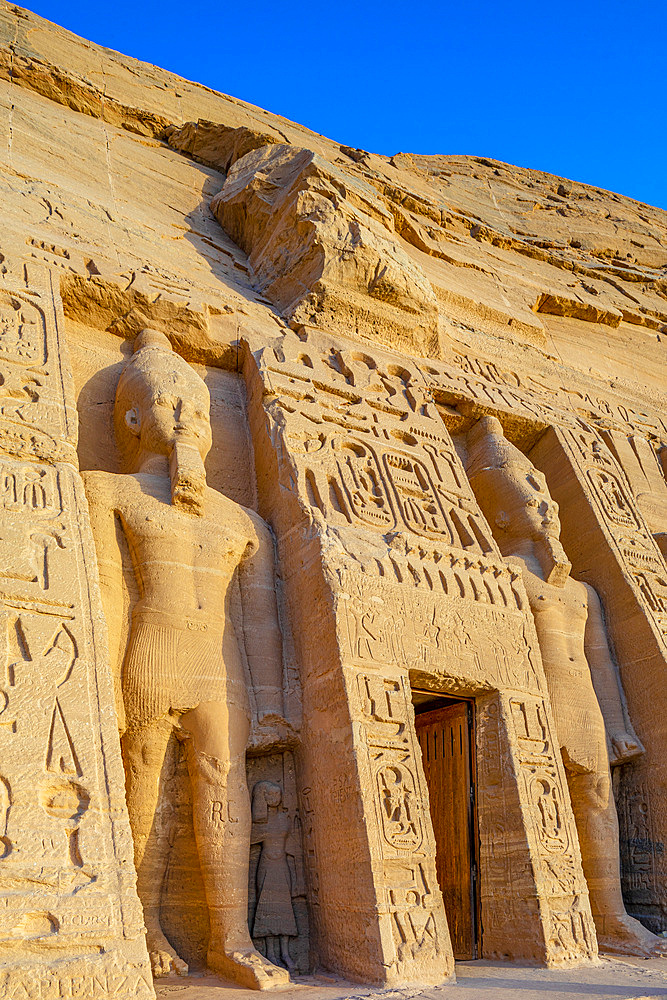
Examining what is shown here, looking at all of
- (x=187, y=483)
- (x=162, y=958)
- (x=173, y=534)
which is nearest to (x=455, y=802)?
(x=162, y=958)

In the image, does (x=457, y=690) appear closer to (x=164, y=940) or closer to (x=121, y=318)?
(x=164, y=940)

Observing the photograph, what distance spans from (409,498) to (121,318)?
7.64ft

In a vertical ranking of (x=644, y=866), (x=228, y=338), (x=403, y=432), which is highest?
(x=228, y=338)

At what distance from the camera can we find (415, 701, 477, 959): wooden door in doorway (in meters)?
4.94

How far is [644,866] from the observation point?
556cm

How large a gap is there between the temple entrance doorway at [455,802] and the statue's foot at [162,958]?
1.68 m

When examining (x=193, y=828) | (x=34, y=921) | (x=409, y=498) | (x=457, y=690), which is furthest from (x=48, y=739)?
(x=409, y=498)

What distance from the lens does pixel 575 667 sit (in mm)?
5707

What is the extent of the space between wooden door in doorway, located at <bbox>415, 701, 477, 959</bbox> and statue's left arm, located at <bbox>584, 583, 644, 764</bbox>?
3.76 ft

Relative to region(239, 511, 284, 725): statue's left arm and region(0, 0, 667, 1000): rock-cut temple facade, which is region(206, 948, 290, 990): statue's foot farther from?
region(239, 511, 284, 725): statue's left arm

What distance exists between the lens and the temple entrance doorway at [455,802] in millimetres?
4902

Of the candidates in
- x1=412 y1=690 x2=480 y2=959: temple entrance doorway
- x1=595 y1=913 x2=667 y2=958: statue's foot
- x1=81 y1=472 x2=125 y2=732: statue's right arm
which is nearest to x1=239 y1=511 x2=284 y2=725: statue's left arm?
x1=81 y1=472 x2=125 y2=732: statue's right arm

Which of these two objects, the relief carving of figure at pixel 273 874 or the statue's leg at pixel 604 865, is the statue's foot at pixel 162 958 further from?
the statue's leg at pixel 604 865

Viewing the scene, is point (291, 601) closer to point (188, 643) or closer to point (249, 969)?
point (188, 643)
